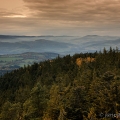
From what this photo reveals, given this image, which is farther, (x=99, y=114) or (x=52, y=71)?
(x=52, y=71)

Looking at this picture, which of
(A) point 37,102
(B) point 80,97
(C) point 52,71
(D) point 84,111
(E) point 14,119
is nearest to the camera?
(D) point 84,111

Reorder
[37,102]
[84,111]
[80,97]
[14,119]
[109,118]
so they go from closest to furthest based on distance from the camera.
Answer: [109,118] → [84,111] → [80,97] → [37,102] → [14,119]

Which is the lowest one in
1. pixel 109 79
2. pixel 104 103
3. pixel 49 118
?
pixel 49 118

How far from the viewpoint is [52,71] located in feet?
607

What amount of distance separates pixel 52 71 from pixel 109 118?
15094 centimetres

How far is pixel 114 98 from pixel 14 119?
1377 inches

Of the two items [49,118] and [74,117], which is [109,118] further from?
[49,118]

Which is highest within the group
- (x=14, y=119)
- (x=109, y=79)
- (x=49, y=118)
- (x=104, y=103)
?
(x=109, y=79)

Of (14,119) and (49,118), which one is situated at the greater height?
(49,118)

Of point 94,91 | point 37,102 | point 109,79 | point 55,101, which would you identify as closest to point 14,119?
point 37,102

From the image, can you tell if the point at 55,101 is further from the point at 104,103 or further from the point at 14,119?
the point at 14,119

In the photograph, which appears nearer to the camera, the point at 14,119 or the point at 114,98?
the point at 114,98

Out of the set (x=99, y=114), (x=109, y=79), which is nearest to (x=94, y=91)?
(x=109, y=79)

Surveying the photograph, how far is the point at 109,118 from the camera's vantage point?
34.9m
